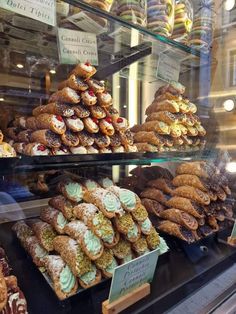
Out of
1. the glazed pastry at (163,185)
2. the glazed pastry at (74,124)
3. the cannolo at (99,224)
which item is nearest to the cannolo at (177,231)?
the glazed pastry at (163,185)

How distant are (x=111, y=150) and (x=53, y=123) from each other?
0.23 m

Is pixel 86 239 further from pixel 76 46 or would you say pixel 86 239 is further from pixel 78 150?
pixel 76 46

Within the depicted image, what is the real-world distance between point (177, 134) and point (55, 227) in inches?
27.2

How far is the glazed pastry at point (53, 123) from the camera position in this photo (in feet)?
2.88

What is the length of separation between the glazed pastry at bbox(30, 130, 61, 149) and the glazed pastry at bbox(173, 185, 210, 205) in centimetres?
61

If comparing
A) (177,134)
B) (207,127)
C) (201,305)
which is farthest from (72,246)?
(207,127)

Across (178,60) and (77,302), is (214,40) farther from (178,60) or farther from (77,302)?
(77,302)

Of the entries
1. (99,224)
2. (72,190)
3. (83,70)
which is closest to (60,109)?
(83,70)

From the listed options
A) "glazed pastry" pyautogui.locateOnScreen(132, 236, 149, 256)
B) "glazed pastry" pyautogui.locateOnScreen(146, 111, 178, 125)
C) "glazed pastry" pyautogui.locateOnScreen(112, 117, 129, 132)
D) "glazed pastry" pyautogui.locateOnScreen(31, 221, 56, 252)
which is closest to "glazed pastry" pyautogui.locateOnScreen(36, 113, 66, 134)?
"glazed pastry" pyautogui.locateOnScreen(112, 117, 129, 132)

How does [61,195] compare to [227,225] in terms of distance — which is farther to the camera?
[227,225]

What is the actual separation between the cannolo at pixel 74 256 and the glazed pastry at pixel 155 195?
0.55 metres

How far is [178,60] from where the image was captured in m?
1.40

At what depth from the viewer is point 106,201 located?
0.86 metres

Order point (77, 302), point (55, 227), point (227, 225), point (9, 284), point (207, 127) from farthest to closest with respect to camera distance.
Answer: point (207, 127) → point (227, 225) → point (55, 227) → point (77, 302) → point (9, 284)
